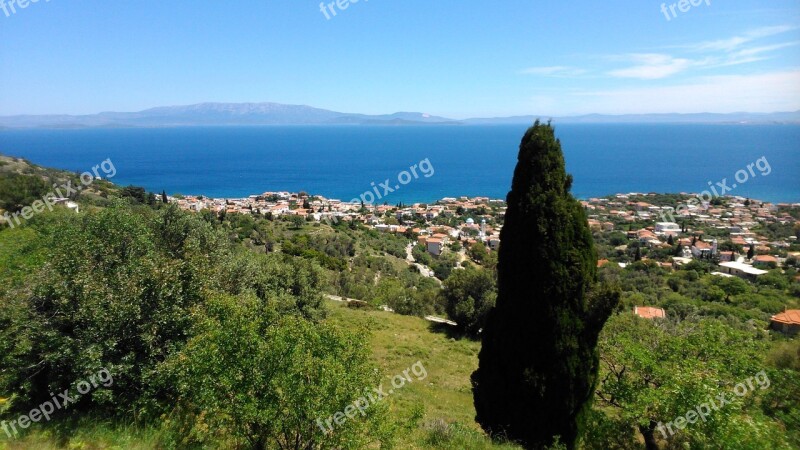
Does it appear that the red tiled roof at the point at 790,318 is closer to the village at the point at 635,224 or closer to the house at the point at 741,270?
the village at the point at 635,224

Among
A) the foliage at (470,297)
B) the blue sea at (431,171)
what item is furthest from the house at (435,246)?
the blue sea at (431,171)

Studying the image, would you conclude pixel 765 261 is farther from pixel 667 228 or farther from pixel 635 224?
pixel 635 224

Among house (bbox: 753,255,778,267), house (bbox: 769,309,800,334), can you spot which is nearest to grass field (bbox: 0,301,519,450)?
house (bbox: 769,309,800,334)

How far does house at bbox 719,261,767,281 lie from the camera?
47281mm

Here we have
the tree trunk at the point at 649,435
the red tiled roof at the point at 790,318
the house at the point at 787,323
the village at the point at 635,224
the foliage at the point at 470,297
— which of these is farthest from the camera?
the village at the point at 635,224

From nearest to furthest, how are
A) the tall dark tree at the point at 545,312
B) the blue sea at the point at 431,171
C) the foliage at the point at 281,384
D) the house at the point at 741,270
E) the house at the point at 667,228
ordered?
1. the foliage at the point at 281,384
2. the tall dark tree at the point at 545,312
3. the house at the point at 741,270
4. the house at the point at 667,228
5. the blue sea at the point at 431,171

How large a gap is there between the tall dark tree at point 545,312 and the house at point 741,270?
52.8 meters

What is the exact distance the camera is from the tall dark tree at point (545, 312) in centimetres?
884

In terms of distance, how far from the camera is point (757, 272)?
156 ft

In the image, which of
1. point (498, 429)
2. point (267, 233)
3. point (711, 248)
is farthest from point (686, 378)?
point (711, 248)

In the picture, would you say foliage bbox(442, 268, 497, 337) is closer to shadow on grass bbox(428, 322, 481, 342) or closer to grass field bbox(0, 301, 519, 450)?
shadow on grass bbox(428, 322, 481, 342)

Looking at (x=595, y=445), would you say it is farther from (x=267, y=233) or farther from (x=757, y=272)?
(x=757, y=272)

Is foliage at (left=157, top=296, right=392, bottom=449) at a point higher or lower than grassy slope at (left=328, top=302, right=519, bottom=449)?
higher

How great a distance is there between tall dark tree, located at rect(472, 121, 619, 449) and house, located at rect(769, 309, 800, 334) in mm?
27576
